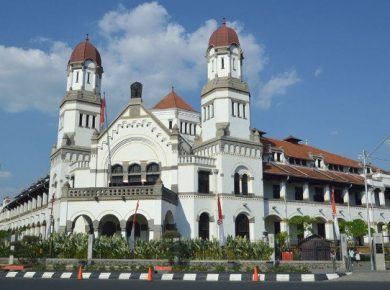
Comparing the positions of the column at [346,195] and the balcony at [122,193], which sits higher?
the column at [346,195]

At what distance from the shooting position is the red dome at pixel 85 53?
4791 centimetres

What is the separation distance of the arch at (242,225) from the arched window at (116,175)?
11.2m

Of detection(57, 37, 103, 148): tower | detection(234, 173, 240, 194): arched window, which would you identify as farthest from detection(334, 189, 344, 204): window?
detection(57, 37, 103, 148): tower

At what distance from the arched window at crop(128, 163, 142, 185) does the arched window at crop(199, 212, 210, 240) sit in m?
6.56

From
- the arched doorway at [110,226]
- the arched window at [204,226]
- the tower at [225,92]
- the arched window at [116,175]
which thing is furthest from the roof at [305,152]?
the arched doorway at [110,226]

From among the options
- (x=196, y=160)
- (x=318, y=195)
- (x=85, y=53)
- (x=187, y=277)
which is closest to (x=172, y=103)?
(x=85, y=53)

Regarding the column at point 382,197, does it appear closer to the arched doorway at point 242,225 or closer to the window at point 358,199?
the window at point 358,199

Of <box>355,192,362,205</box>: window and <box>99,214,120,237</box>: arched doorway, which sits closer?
<box>99,214,120,237</box>: arched doorway

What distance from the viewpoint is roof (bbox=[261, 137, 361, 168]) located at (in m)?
49.8

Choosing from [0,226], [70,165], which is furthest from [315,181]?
[0,226]

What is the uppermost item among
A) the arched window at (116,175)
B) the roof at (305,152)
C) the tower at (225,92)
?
the tower at (225,92)

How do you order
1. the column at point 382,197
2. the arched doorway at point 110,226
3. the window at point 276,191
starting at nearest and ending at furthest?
1. the arched doorway at point 110,226
2. the window at point 276,191
3. the column at point 382,197

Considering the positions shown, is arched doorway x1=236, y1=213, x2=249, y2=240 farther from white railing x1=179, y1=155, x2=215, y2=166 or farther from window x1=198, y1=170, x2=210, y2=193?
white railing x1=179, y1=155, x2=215, y2=166

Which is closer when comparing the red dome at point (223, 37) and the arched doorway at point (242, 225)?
the arched doorway at point (242, 225)
